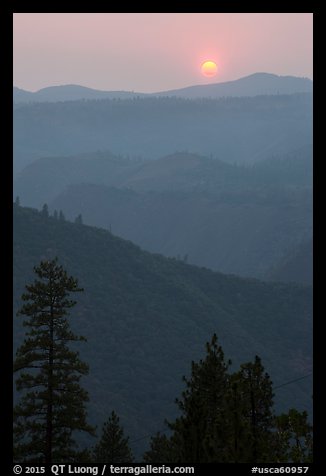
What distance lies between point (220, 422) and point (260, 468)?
725 cm

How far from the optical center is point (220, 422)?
21156 mm

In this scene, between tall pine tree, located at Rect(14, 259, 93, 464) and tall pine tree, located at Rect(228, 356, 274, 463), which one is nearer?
tall pine tree, located at Rect(228, 356, 274, 463)

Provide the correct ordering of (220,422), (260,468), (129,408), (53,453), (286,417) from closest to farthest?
(260,468) → (220,422) → (53,453) → (286,417) → (129,408)

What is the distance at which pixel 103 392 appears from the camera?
19025 centimetres

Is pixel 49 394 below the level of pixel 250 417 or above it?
above

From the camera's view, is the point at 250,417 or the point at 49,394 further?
the point at 250,417

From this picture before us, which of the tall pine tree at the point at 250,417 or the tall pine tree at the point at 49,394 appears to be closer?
the tall pine tree at the point at 250,417
